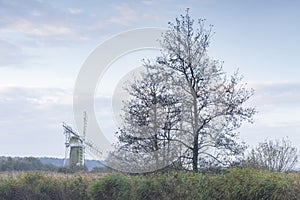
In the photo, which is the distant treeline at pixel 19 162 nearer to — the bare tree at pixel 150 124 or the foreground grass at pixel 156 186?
the foreground grass at pixel 156 186

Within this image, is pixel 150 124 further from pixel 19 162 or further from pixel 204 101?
pixel 19 162

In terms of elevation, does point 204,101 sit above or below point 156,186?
above

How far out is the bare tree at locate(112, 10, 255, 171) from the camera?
13.2 m

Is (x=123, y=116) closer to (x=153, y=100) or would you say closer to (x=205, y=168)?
(x=153, y=100)

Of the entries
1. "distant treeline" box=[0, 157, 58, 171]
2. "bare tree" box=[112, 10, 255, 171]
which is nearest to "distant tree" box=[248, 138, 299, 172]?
"bare tree" box=[112, 10, 255, 171]

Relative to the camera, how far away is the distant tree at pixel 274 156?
43.1 ft

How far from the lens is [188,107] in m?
13.3

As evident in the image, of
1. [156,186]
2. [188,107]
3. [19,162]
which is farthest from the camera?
[19,162]

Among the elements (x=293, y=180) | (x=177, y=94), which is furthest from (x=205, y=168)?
(x=293, y=180)

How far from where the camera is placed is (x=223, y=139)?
1331 cm

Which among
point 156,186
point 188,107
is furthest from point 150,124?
point 156,186

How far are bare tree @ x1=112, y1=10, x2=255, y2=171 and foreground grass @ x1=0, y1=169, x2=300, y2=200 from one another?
1.95 m

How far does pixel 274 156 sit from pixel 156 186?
4561 millimetres

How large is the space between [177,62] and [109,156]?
3032mm
